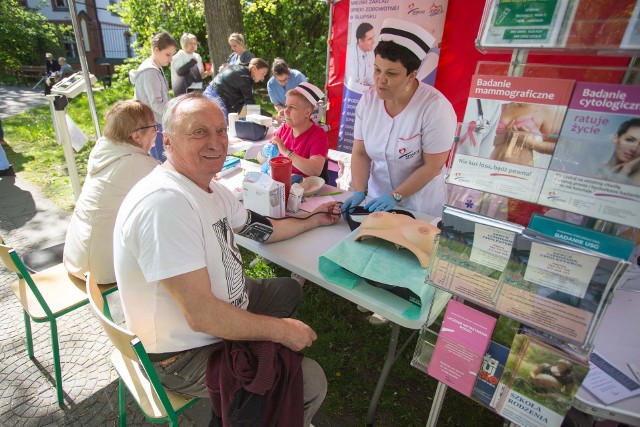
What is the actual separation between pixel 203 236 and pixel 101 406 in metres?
1.44

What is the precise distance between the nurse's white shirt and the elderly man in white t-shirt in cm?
114

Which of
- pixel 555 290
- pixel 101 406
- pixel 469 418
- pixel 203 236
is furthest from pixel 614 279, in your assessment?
pixel 101 406

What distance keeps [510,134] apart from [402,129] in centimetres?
146

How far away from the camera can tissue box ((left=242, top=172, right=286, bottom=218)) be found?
78.1 inches

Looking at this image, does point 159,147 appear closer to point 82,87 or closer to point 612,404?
point 82,87

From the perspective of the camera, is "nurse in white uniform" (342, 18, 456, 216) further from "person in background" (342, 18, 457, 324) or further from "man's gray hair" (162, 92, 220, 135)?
"man's gray hair" (162, 92, 220, 135)

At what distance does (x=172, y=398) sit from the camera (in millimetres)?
1538

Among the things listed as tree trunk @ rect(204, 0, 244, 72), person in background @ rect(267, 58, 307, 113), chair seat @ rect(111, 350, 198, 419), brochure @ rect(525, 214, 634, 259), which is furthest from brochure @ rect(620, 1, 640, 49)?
tree trunk @ rect(204, 0, 244, 72)

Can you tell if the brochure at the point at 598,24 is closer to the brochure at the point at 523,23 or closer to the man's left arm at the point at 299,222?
the brochure at the point at 523,23

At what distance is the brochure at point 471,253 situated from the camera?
935 millimetres

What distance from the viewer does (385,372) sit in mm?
1806

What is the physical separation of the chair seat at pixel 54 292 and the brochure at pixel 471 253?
6.37 feet

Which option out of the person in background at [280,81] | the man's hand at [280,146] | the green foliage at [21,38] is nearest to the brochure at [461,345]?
the man's hand at [280,146]

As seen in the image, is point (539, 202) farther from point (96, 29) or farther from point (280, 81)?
point (96, 29)
